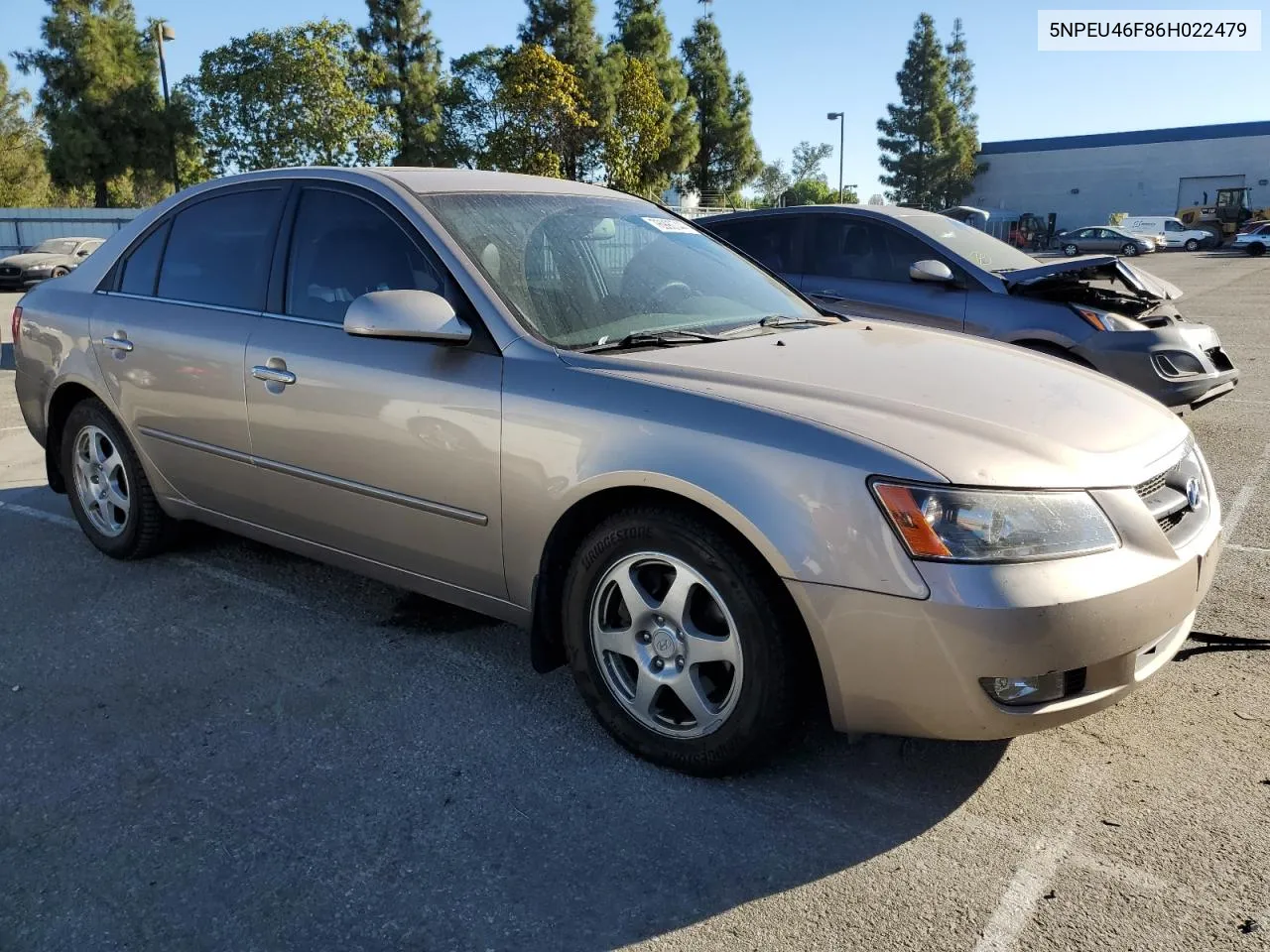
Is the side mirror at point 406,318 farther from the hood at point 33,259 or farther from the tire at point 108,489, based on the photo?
the hood at point 33,259

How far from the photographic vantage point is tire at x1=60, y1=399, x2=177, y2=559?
14.6ft

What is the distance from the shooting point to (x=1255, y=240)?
39750 mm

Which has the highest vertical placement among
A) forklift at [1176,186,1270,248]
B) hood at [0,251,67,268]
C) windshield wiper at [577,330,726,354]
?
forklift at [1176,186,1270,248]

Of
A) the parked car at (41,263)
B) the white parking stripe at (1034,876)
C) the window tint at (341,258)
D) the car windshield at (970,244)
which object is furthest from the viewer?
the parked car at (41,263)

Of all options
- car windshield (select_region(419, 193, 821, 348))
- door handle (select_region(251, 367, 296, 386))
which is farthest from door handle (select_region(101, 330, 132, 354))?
car windshield (select_region(419, 193, 821, 348))

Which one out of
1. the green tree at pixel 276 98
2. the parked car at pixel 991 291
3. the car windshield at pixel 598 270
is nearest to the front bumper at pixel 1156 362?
the parked car at pixel 991 291

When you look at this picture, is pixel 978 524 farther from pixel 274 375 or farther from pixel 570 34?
pixel 570 34

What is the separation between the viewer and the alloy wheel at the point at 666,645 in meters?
2.69

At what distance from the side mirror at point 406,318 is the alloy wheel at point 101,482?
6.69 ft

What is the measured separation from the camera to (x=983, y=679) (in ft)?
7.71

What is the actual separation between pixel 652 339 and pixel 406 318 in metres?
0.74

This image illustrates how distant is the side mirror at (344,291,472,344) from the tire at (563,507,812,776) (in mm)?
759

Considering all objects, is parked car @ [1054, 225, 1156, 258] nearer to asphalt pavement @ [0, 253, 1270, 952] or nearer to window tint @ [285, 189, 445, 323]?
window tint @ [285, 189, 445, 323]


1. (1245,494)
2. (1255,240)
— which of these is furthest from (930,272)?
(1255,240)
